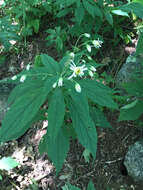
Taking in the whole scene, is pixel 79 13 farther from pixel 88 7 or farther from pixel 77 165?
pixel 77 165

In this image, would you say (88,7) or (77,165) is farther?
(88,7)

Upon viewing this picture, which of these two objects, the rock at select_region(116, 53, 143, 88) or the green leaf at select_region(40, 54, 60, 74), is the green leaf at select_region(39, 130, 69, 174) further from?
the rock at select_region(116, 53, 143, 88)

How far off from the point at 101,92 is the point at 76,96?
0.84 ft

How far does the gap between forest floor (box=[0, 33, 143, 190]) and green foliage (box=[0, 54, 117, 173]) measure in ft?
3.10

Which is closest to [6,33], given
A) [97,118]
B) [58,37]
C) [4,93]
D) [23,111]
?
[58,37]

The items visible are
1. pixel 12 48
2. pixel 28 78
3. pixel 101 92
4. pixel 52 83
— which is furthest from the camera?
pixel 12 48

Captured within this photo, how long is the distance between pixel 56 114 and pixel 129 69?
213cm

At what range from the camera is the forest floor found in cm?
297

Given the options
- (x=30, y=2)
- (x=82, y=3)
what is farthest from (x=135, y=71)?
(x=30, y=2)

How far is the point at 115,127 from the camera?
330 centimetres

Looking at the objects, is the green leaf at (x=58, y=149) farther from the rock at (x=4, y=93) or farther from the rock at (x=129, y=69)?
the rock at (x=4, y=93)

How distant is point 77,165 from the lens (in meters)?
3.11

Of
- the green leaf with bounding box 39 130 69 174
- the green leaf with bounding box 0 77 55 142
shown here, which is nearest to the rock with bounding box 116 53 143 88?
the green leaf with bounding box 39 130 69 174

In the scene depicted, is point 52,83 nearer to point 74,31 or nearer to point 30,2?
point 74,31
